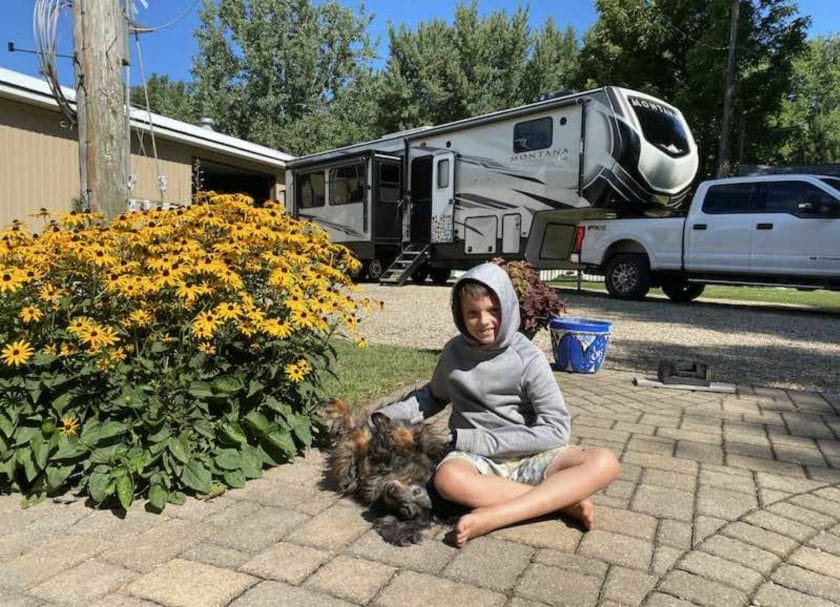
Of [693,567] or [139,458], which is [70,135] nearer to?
[139,458]

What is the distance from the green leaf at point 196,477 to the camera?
2457 millimetres

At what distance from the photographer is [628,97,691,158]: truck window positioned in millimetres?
10219

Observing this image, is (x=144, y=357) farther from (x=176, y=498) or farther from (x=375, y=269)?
(x=375, y=269)

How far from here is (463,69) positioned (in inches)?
1262

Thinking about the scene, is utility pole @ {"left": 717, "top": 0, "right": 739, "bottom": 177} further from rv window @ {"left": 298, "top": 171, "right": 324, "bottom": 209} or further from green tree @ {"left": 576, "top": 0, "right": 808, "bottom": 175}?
rv window @ {"left": 298, "top": 171, "right": 324, "bottom": 209}

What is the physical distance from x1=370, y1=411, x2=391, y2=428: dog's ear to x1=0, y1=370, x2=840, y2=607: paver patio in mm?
328

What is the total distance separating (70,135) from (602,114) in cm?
901

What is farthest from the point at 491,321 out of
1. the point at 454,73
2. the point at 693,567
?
the point at 454,73

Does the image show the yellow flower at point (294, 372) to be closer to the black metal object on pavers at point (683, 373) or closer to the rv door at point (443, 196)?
the black metal object on pavers at point (683, 373)

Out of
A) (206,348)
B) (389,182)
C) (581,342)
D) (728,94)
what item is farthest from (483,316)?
(728,94)

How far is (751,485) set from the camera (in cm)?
270

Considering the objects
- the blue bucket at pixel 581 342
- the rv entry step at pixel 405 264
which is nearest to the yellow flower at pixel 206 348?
the blue bucket at pixel 581 342

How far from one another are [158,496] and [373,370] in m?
2.39

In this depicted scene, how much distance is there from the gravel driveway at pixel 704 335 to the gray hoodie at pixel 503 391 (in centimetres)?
288
